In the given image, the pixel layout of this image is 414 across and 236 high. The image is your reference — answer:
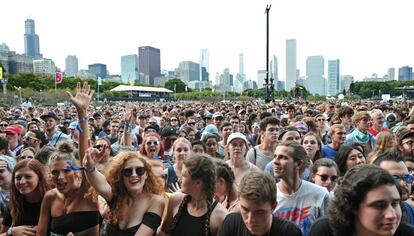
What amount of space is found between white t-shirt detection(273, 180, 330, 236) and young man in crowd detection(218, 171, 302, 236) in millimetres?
673

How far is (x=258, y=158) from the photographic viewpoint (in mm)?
6074

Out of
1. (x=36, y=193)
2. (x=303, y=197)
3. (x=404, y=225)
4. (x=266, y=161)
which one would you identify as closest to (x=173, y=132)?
(x=266, y=161)

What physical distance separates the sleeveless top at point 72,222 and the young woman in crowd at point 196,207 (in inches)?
29.8

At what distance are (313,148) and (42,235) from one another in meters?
4.03

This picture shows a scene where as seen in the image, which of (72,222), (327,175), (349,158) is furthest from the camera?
(349,158)

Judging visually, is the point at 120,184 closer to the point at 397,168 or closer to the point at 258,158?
the point at 397,168

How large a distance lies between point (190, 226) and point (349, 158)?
9.12 ft

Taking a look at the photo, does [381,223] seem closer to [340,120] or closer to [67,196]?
[67,196]

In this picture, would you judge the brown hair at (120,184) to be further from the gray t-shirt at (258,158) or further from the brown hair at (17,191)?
the gray t-shirt at (258,158)

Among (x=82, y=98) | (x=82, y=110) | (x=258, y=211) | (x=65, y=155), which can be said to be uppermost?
(x=82, y=98)

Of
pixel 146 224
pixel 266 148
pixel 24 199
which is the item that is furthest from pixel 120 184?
pixel 266 148

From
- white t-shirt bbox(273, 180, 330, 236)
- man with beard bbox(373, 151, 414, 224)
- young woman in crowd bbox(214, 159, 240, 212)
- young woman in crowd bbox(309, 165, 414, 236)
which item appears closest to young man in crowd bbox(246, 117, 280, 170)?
young woman in crowd bbox(214, 159, 240, 212)

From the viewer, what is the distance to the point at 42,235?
3.56 meters

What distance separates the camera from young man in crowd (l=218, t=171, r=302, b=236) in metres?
2.66
